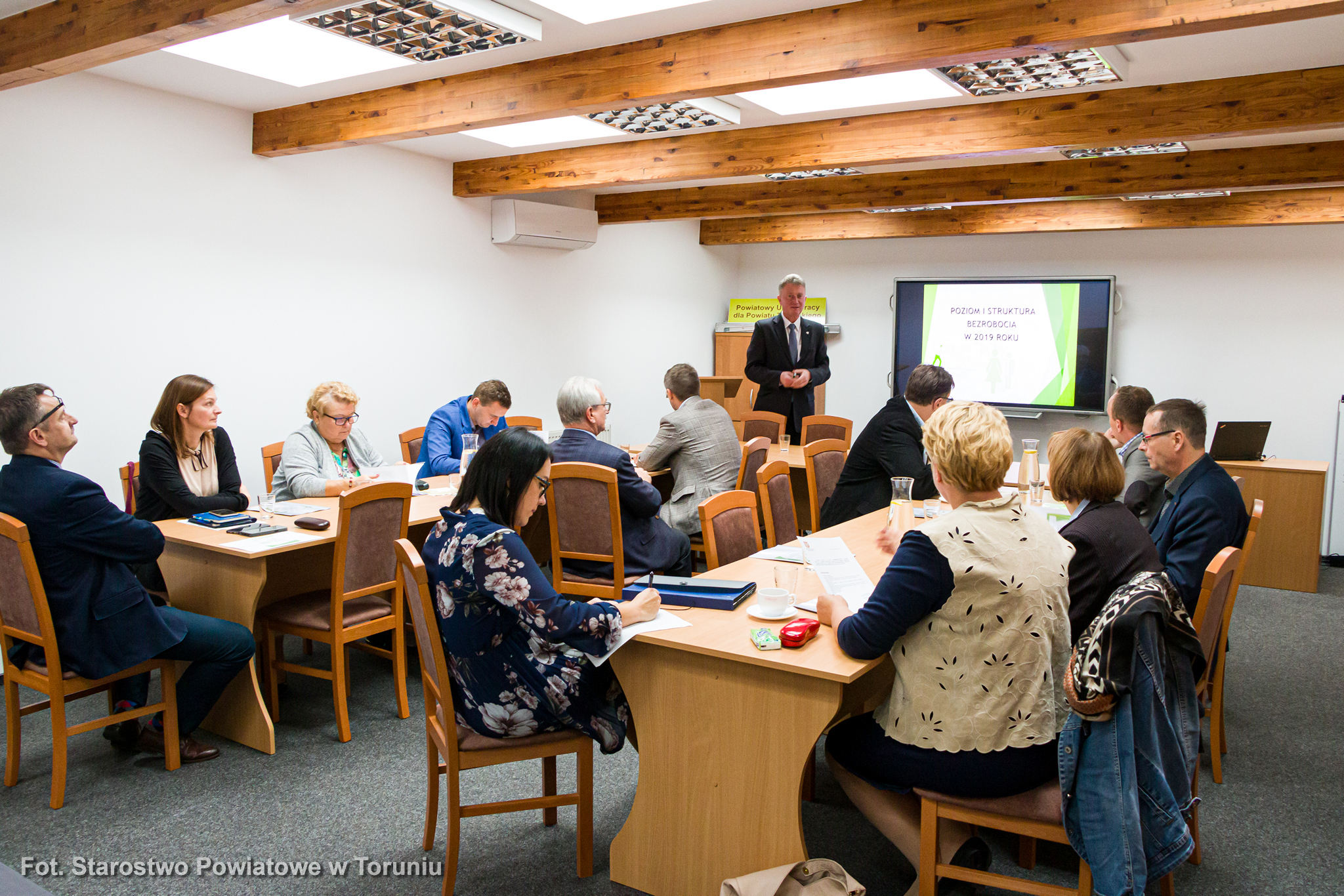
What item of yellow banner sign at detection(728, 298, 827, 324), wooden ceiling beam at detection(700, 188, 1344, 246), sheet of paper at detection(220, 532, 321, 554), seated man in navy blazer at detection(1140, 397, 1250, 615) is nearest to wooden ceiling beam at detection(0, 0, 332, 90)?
sheet of paper at detection(220, 532, 321, 554)

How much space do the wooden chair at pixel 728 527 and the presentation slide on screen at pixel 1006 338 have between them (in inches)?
233

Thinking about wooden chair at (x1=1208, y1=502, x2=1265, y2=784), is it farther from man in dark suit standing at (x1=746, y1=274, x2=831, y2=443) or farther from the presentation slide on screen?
the presentation slide on screen

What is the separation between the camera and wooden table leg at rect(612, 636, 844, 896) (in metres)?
2.08

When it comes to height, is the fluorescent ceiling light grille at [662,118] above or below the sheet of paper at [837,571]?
above

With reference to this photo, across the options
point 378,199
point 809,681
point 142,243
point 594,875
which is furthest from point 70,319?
point 809,681

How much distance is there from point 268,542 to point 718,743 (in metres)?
1.95

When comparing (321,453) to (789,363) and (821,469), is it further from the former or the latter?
(789,363)

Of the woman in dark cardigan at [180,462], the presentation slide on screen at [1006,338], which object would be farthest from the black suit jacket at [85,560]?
the presentation slide on screen at [1006,338]

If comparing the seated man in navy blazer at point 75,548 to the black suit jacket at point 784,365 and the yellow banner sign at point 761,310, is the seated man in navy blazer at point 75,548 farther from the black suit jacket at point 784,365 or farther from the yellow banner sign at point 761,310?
the yellow banner sign at point 761,310

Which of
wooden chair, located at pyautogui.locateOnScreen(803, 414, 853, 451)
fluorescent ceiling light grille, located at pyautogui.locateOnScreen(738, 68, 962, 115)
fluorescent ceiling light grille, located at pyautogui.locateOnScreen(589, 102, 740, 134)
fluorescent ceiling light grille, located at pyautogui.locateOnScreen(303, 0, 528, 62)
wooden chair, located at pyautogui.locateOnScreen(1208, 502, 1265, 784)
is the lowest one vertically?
wooden chair, located at pyautogui.locateOnScreen(1208, 502, 1265, 784)

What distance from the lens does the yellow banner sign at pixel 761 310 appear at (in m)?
9.55

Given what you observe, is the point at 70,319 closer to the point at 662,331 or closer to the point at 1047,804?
the point at 1047,804

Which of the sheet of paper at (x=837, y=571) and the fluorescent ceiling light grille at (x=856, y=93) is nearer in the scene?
the sheet of paper at (x=837, y=571)

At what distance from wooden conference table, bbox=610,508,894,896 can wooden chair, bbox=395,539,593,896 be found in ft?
0.53
